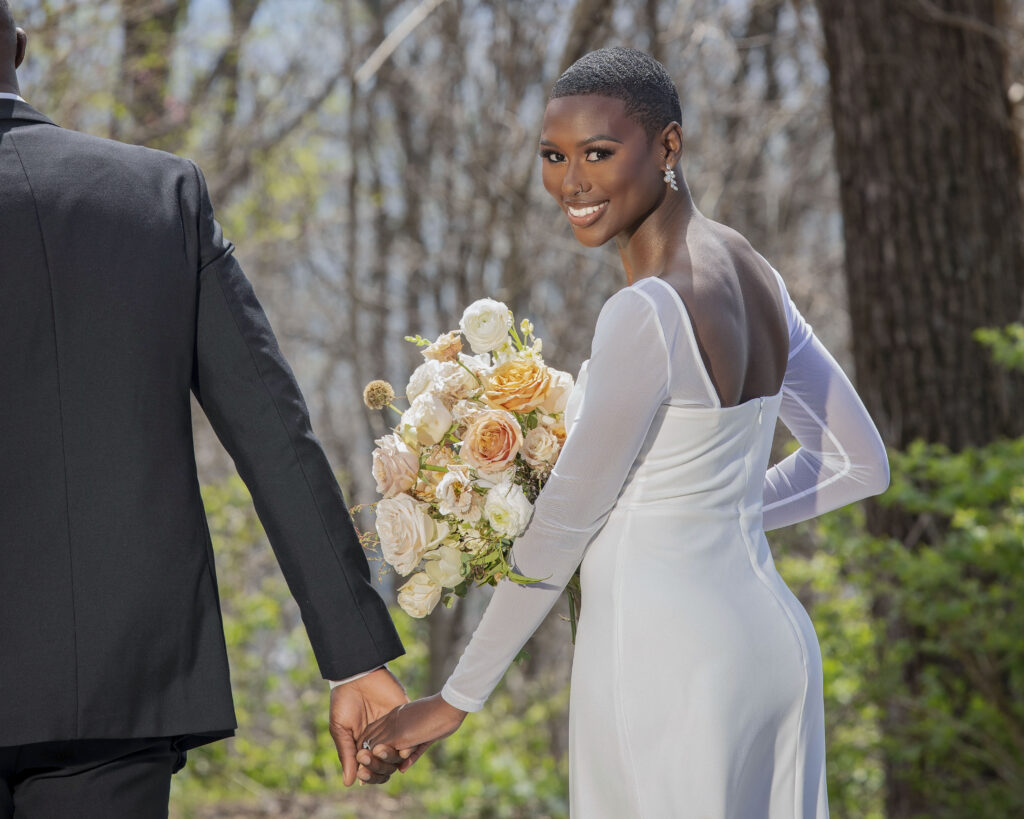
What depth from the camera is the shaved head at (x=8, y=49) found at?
7.05 feet

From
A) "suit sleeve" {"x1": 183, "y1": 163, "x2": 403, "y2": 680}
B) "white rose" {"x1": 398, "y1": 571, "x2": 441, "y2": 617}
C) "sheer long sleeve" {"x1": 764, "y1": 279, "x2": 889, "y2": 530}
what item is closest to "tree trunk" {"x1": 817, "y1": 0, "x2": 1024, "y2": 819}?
"sheer long sleeve" {"x1": 764, "y1": 279, "x2": 889, "y2": 530}

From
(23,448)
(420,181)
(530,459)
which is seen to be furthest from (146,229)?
(420,181)

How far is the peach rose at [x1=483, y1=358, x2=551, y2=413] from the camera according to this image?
242 cm

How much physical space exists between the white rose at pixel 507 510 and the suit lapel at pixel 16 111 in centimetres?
100

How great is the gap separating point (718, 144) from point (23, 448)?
24.6ft

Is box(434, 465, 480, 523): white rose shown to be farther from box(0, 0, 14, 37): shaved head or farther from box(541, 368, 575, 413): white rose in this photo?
box(0, 0, 14, 37): shaved head

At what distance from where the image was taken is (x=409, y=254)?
1026 cm

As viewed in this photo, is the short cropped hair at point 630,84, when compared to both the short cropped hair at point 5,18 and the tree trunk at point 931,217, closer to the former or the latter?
the short cropped hair at point 5,18

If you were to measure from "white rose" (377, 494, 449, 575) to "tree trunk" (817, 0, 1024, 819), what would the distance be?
12.4 ft

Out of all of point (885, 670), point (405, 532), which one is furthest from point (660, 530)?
point (885, 670)

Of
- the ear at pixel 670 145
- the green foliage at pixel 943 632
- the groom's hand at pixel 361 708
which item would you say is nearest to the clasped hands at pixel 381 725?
the groom's hand at pixel 361 708

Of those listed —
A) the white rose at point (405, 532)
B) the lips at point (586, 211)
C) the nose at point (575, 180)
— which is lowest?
the white rose at point (405, 532)

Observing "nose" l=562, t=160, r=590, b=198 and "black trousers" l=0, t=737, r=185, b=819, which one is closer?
"black trousers" l=0, t=737, r=185, b=819

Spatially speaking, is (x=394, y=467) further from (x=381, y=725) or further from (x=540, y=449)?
(x=381, y=725)
